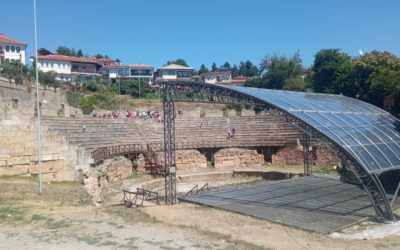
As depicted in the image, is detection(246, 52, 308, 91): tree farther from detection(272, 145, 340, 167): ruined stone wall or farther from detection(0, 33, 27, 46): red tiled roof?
detection(0, 33, 27, 46): red tiled roof

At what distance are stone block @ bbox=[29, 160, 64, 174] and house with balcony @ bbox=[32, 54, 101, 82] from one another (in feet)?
176

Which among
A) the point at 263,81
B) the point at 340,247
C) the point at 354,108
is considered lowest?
the point at 340,247

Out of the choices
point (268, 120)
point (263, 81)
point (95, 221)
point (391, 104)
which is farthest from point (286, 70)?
point (95, 221)

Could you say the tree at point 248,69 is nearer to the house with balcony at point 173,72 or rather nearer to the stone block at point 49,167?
the house with balcony at point 173,72

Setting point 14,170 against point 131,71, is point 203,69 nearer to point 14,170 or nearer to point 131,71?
point 131,71

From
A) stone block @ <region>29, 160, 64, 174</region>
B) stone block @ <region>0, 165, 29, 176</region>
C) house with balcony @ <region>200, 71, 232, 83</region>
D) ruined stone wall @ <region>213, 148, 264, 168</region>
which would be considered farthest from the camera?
house with balcony @ <region>200, 71, 232, 83</region>

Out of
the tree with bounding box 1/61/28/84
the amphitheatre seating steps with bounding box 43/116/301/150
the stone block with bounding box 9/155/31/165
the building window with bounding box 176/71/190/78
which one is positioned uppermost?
the building window with bounding box 176/71/190/78

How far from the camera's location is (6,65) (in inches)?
2012

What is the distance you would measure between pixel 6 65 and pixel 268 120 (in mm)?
32225

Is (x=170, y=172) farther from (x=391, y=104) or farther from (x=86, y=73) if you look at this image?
(x=86, y=73)

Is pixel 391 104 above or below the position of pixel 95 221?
above

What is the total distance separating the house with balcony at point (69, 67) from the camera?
2997 inches

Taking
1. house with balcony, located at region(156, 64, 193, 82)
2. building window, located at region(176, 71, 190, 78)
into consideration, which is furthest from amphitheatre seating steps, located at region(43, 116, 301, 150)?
building window, located at region(176, 71, 190, 78)

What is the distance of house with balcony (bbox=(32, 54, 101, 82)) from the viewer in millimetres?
76125
